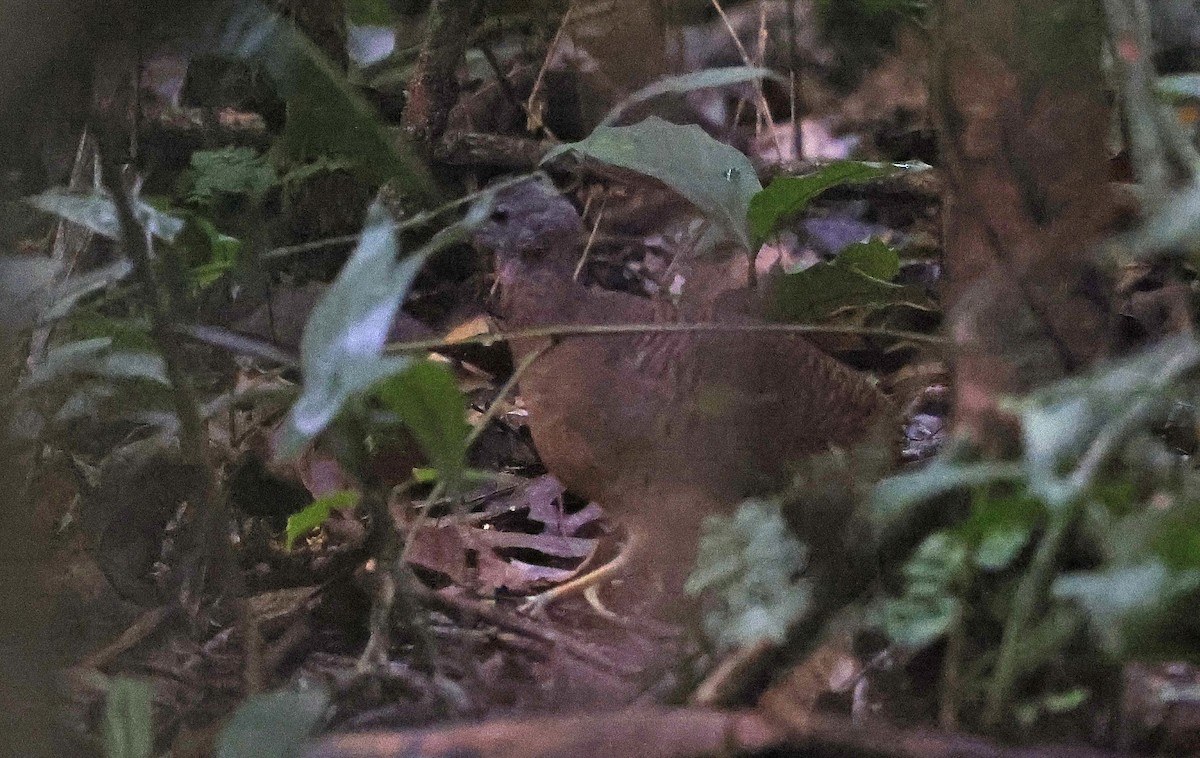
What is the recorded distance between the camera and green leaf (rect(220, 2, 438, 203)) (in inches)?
37.4

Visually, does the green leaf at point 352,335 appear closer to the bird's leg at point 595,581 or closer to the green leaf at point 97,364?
the green leaf at point 97,364

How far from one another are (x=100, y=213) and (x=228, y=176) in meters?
0.37

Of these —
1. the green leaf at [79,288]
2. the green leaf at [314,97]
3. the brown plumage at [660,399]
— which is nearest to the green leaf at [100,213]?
the green leaf at [79,288]

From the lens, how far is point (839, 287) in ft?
4.59

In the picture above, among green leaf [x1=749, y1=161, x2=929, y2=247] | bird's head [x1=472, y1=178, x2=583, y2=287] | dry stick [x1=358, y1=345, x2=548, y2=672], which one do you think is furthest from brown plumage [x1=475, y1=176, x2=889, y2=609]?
dry stick [x1=358, y1=345, x2=548, y2=672]

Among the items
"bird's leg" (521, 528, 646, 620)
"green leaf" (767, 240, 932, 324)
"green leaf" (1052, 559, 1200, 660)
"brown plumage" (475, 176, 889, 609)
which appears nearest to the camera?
"green leaf" (1052, 559, 1200, 660)

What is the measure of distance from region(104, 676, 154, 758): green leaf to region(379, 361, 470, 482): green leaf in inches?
Answer: 9.9

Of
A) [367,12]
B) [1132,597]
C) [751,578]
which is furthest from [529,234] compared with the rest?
[1132,597]

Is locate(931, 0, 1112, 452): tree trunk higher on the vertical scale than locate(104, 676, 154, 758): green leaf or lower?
higher

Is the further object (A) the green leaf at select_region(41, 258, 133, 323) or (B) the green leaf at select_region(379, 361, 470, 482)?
Result: (A) the green leaf at select_region(41, 258, 133, 323)

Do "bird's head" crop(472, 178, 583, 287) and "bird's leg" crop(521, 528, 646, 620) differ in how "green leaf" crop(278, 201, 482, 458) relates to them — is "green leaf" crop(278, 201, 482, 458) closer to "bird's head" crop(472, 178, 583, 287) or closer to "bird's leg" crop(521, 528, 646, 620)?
"bird's leg" crop(521, 528, 646, 620)

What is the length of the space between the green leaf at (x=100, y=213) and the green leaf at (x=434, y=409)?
0.34 meters

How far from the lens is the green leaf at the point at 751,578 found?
792mm

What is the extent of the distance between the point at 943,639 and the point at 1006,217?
32 centimetres
